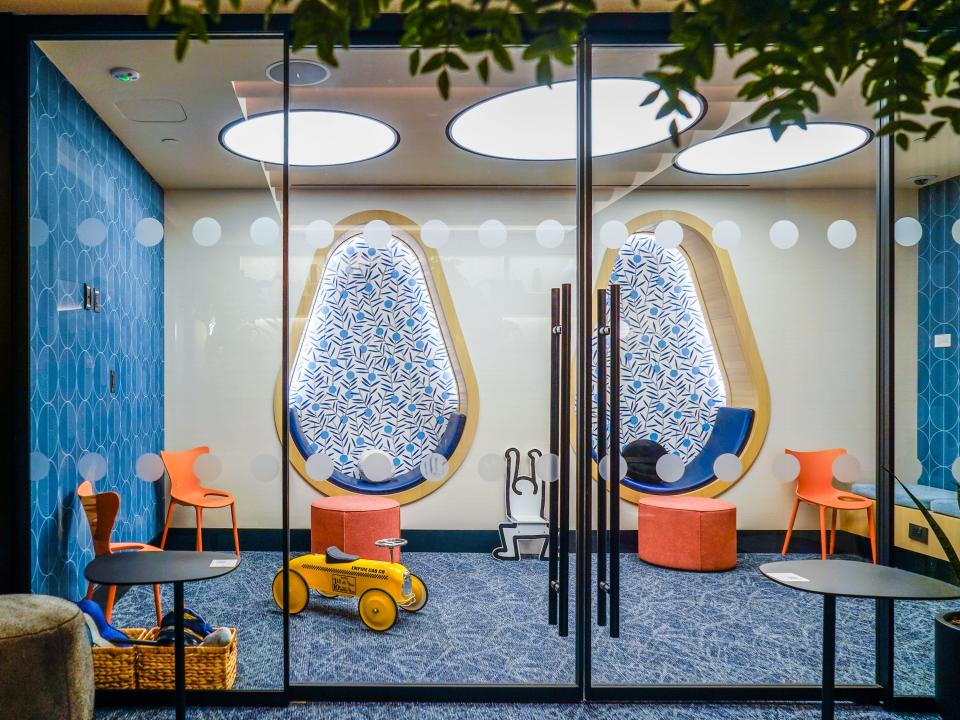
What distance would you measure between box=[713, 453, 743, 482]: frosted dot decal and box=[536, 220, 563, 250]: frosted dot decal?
119 centimetres

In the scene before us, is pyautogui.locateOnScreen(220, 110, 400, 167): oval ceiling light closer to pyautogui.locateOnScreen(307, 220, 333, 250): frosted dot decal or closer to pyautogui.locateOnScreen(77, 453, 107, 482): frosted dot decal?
pyautogui.locateOnScreen(307, 220, 333, 250): frosted dot decal

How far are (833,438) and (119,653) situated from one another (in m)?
3.04

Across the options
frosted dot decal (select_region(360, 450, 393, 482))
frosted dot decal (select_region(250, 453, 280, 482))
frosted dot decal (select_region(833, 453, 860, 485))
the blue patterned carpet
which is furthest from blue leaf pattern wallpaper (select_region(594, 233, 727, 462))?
frosted dot decal (select_region(250, 453, 280, 482))

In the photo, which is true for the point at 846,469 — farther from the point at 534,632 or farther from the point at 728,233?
the point at 534,632

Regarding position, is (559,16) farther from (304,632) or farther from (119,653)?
(304,632)

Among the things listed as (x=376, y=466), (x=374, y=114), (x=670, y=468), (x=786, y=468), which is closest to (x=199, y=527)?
(x=376, y=466)

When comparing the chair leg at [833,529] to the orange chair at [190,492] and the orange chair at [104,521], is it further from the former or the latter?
the orange chair at [104,521]

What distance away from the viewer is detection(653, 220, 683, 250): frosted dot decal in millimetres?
2758

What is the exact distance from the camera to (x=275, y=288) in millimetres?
2695

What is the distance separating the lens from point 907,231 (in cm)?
264

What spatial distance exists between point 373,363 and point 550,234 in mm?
1007

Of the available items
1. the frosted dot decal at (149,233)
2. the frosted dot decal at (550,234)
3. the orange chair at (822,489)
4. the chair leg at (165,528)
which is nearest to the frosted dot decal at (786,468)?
the orange chair at (822,489)

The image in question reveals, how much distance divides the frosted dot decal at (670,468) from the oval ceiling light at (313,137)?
187 cm

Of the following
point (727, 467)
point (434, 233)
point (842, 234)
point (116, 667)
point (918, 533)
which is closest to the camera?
point (116, 667)
